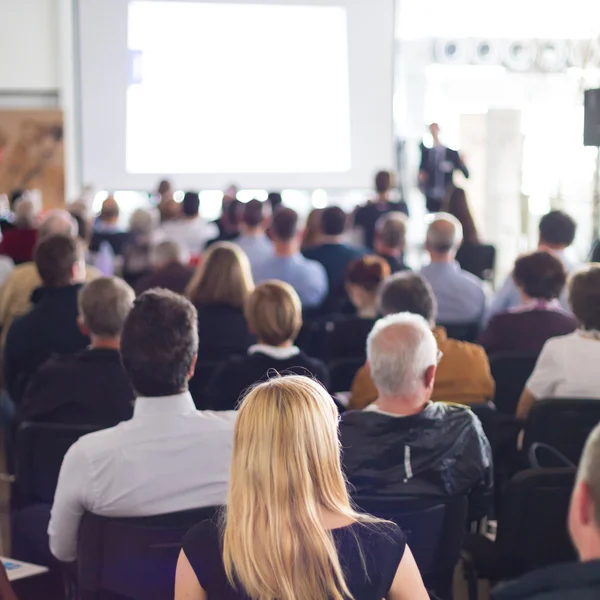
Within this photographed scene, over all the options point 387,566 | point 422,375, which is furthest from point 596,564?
point 422,375

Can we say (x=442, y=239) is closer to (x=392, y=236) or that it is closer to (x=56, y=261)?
(x=392, y=236)

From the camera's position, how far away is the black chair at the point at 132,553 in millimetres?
2129

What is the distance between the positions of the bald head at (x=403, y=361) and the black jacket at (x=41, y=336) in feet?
6.23

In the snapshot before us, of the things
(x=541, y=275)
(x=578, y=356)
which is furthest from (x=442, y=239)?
(x=578, y=356)

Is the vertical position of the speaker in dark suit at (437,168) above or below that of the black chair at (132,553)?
A: above

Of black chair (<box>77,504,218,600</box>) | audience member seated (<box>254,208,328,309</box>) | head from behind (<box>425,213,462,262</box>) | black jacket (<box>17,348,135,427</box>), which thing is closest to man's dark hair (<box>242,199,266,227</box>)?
audience member seated (<box>254,208,328,309</box>)

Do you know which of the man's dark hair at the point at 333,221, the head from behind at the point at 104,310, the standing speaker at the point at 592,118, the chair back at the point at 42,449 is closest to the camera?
the chair back at the point at 42,449

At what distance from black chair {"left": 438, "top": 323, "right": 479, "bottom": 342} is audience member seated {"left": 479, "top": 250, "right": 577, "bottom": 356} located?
0.80 meters

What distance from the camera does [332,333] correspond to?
4.40 metres

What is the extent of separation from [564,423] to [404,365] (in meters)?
0.75

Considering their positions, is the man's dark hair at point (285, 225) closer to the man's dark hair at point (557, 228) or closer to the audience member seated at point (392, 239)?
the audience member seated at point (392, 239)

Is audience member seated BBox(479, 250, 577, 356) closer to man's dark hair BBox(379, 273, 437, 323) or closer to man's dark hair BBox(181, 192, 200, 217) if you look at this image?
man's dark hair BBox(379, 273, 437, 323)

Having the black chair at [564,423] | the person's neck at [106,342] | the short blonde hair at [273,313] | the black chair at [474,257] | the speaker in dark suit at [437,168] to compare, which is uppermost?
the speaker in dark suit at [437,168]

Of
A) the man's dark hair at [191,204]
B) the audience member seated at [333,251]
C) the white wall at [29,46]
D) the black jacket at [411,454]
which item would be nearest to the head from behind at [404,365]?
the black jacket at [411,454]
